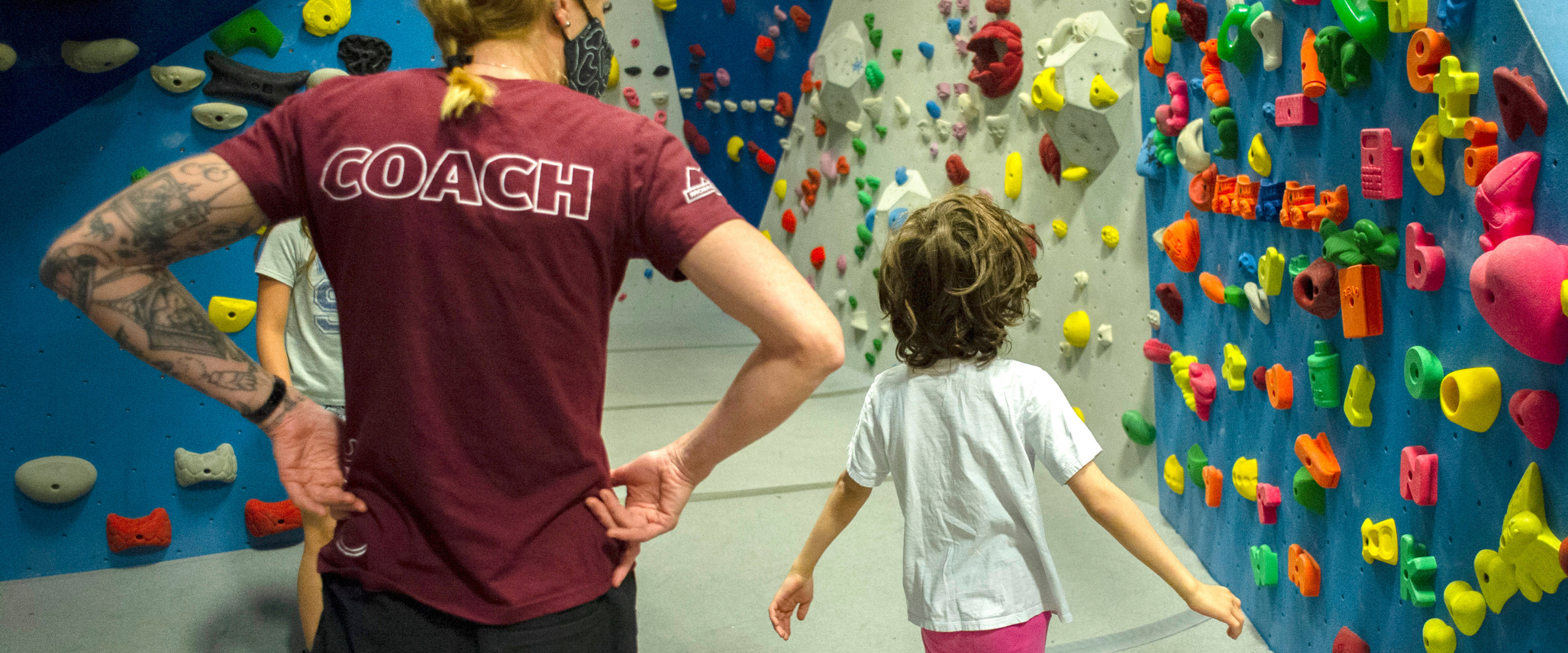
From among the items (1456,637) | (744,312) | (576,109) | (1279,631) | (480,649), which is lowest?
(1279,631)

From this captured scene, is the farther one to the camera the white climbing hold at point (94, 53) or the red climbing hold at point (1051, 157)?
the red climbing hold at point (1051, 157)

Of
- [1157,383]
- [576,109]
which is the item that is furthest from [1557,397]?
[1157,383]

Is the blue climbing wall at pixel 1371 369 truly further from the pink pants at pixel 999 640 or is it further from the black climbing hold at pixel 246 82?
the black climbing hold at pixel 246 82

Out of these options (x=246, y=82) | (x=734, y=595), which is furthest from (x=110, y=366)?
(x=734, y=595)

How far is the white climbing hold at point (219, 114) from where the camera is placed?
2645 mm

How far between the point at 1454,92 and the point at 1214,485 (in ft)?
4.16

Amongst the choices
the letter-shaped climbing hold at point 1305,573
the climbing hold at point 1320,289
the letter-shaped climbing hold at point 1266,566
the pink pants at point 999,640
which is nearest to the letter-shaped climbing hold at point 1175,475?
the letter-shaped climbing hold at point 1266,566

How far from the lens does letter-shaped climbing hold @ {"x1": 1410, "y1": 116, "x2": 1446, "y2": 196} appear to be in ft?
4.85

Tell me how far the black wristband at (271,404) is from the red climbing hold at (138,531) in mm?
2049

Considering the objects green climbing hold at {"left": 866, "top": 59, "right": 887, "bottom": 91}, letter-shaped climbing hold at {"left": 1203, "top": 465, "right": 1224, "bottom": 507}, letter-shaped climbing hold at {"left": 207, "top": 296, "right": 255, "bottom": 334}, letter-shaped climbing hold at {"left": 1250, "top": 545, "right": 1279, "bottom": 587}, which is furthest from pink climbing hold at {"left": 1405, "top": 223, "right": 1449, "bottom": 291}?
green climbing hold at {"left": 866, "top": 59, "right": 887, "bottom": 91}

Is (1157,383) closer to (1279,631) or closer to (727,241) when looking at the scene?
(1279,631)

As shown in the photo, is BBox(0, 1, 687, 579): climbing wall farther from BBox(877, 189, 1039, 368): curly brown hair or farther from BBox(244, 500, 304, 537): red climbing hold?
BBox(877, 189, 1039, 368): curly brown hair

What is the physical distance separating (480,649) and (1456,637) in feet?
4.62

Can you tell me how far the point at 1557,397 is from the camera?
1.28m
